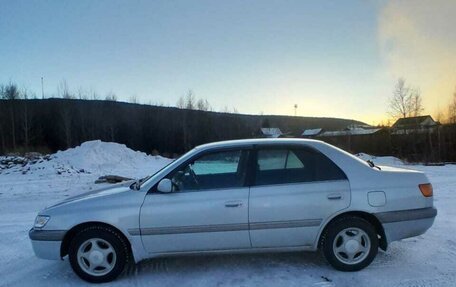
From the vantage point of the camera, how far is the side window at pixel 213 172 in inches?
179

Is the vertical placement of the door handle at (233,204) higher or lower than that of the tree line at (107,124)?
lower

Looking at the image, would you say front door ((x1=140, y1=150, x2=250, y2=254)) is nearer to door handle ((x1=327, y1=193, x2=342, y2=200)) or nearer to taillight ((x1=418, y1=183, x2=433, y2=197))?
door handle ((x1=327, y1=193, x2=342, y2=200))

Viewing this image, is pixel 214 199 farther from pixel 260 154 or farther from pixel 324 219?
pixel 324 219

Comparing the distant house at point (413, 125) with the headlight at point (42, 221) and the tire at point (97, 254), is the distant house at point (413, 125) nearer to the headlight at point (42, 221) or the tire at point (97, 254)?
the tire at point (97, 254)

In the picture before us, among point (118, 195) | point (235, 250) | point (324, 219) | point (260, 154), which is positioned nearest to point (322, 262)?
point (324, 219)

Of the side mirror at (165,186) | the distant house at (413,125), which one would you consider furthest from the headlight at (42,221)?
the distant house at (413,125)

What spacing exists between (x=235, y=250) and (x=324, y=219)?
1.13 m

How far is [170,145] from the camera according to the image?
62.4 metres

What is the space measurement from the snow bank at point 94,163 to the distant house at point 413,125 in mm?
25039

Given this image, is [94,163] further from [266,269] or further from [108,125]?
[108,125]

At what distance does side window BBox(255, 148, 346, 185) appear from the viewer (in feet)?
15.0

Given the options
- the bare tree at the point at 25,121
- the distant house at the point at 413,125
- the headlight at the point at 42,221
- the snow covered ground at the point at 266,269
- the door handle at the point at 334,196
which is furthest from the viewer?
the bare tree at the point at 25,121

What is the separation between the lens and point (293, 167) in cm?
464

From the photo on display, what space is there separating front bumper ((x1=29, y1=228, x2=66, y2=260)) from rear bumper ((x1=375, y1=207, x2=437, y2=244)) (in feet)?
12.7
